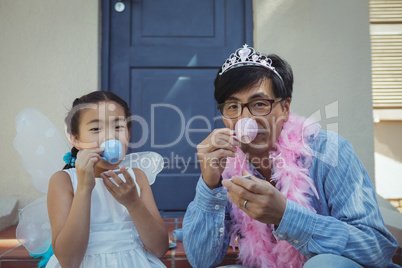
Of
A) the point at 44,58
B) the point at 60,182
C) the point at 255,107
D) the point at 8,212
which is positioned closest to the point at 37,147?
the point at 60,182

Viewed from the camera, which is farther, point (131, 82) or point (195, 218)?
point (131, 82)

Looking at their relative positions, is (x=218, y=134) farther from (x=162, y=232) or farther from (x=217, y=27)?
(x=217, y=27)

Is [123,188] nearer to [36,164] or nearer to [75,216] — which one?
[75,216]

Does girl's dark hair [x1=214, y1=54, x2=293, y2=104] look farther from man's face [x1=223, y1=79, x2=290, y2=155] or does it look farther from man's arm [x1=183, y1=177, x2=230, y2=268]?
man's arm [x1=183, y1=177, x2=230, y2=268]

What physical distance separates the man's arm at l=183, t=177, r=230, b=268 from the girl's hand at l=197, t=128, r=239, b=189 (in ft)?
0.32

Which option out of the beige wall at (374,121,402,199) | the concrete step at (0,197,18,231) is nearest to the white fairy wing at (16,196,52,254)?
the concrete step at (0,197,18,231)

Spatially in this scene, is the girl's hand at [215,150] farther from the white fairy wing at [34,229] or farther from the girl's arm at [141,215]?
the white fairy wing at [34,229]

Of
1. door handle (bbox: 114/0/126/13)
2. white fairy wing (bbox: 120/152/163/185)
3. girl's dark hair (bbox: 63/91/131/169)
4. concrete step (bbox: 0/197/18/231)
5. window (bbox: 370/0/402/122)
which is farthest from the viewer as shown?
window (bbox: 370/0/402/122)

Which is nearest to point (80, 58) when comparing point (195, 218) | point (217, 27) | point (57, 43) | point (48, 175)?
point (57, 43)

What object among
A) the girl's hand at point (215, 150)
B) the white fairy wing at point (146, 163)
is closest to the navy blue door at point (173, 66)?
the white fairy wing at point (146, 163)

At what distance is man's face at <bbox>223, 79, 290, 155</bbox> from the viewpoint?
5.31 feet

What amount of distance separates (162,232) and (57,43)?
244 centimetres

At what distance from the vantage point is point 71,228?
144cm

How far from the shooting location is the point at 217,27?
3.44 m
